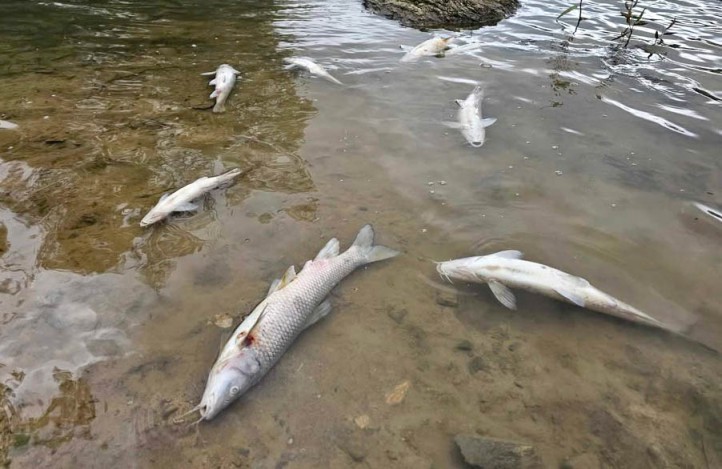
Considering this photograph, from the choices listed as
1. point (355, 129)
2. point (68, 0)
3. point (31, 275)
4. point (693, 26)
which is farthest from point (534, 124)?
point (68, 0)

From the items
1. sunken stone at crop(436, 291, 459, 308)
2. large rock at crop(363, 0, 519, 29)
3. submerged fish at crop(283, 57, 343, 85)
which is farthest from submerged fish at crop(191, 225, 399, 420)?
large rock at crop(363, 0, 519, 29)

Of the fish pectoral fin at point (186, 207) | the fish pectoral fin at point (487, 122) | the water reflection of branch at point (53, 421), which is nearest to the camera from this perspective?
the water reflection of branch at point (53, 421)

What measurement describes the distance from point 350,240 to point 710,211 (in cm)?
385

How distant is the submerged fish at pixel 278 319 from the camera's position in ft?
11.2

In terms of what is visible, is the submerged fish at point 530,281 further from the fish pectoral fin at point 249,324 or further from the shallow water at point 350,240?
the fish pectoral fin at point 249,324

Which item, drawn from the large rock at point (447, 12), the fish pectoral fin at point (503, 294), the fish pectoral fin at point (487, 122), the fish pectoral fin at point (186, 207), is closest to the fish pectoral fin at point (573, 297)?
the fish pectoral fin at point (503, 294)

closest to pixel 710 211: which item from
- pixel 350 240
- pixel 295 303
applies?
pixel 350 240

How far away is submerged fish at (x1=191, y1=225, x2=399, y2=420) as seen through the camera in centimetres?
343

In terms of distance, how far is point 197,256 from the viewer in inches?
182

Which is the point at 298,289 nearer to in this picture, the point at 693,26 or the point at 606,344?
the point at 606,344

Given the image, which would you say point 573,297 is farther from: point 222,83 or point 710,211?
point 222,83

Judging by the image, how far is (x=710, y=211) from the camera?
5223mm

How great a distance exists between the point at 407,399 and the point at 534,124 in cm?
481

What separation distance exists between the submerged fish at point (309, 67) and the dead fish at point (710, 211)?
538 centimetres
